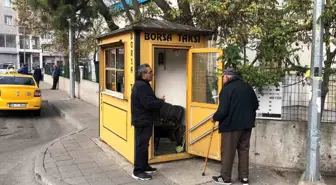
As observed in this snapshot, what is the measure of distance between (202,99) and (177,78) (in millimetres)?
1249

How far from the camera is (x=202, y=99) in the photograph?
5762 mm

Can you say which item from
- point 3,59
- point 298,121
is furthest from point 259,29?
point 3,59

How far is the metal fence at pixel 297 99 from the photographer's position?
5.55m

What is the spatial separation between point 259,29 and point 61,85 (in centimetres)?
1926

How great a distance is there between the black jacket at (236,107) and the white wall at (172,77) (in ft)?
7.17

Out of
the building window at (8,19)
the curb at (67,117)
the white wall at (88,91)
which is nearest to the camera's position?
the curb at (67,117)

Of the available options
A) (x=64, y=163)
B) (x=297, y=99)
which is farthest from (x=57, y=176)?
(x=297, y=99)

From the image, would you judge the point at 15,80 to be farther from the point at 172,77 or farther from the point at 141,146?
the point at 141,146

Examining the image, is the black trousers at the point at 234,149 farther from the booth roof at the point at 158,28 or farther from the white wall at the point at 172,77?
A: the white wall at the point at 172,77

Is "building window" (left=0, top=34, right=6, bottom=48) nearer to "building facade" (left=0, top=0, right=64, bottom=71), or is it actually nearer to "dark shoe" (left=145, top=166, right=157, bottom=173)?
"building facade" (left=0, top=0, right=64, bottom=71)

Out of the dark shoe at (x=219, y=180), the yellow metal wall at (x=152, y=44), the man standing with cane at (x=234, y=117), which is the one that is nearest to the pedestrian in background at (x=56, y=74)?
the yellow metal wall at (x=152, y=44)

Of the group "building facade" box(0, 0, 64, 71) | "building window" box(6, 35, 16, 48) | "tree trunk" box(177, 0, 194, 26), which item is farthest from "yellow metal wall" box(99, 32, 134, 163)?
"building window" box(6, 35, 16, 48)

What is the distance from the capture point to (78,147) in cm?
695

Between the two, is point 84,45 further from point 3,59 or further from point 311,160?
point 3,59
